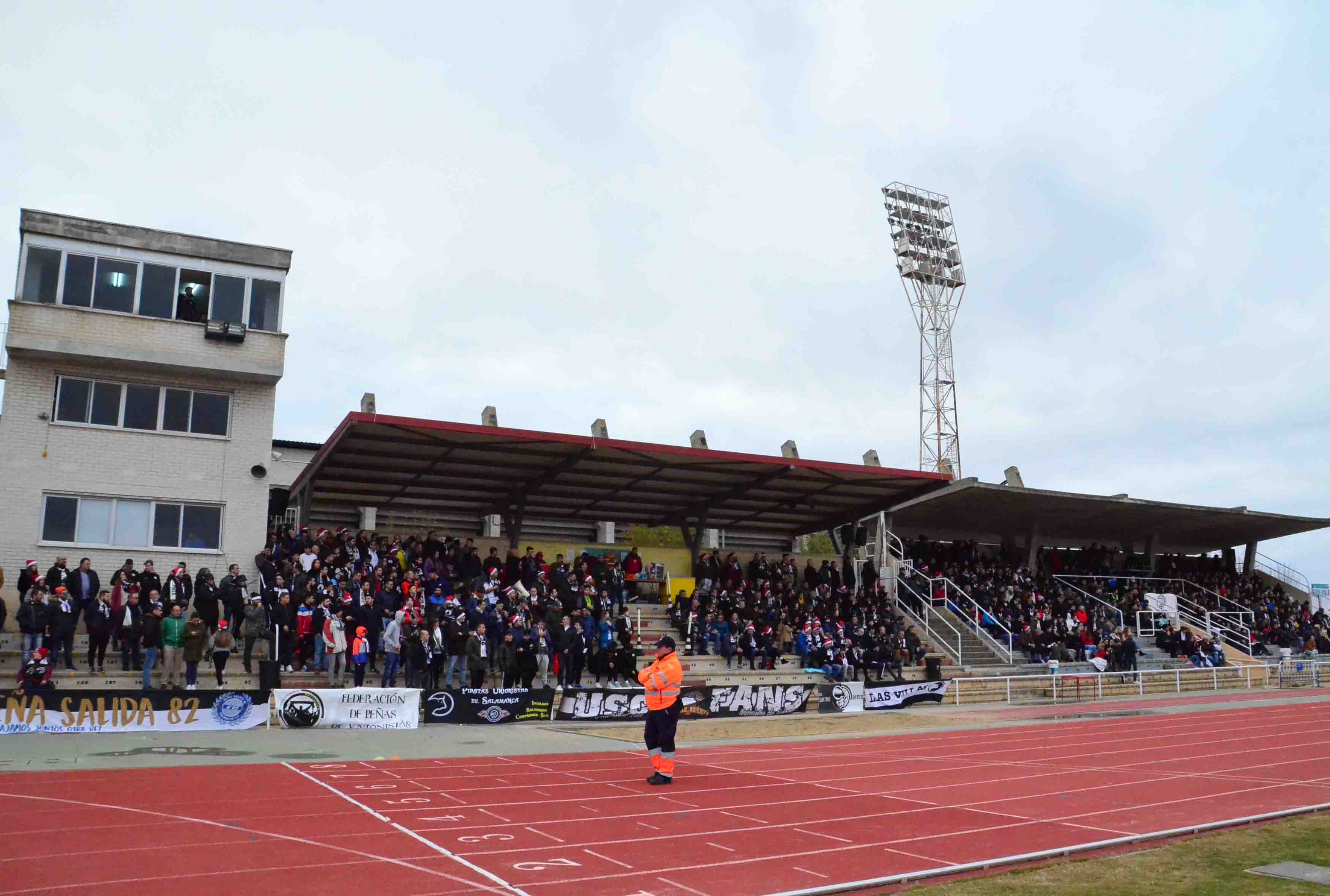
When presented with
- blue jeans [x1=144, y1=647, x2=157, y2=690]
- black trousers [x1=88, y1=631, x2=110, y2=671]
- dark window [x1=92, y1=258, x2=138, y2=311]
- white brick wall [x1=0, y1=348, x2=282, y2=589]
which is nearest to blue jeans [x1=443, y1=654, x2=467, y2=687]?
blue jeans [x1=144, y1=647, x2=157, y2=690]

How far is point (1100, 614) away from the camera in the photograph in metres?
37.8

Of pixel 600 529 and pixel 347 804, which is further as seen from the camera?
pixel 600 529

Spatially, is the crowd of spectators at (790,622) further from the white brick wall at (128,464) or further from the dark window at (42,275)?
the dark window at (42,275)

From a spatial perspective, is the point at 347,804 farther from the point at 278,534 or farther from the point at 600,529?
the point at 600,529

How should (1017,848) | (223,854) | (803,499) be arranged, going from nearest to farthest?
(223,854), (1017,848), (803,499)

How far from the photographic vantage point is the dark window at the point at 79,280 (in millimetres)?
23062

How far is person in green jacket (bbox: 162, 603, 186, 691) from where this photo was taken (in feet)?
61.7

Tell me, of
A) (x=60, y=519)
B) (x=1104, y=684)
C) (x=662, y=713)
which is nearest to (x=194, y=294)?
(x=60, y=519)

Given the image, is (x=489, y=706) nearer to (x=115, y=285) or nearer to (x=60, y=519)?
(x=60, y=519)

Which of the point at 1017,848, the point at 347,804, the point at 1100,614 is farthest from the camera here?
the point at 1100,614

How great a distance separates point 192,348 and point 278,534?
5197mm

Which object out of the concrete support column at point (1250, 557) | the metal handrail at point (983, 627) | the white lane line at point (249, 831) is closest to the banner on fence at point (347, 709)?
the white lane line at point (249, 831)

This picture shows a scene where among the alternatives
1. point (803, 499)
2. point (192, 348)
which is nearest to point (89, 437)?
point (192, 348)

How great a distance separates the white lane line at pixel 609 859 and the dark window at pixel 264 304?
64.8ft
